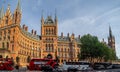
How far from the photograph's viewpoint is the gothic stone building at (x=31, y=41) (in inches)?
3757

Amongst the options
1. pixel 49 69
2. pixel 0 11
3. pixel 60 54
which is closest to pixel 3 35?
pixel 0 11

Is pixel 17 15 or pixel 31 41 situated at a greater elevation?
pixel 17 15

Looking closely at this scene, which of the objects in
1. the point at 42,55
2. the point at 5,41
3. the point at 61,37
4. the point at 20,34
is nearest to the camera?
the point at 5,41

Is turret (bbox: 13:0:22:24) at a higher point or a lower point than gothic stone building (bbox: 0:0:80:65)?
higher

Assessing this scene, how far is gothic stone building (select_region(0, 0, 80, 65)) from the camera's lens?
313ft

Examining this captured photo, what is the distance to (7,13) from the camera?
101m

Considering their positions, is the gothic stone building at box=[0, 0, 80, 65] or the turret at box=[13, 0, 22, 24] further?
the turret at box=[13, 0, 22, 24]

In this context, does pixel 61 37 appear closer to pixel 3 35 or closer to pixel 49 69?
pixel 3 35

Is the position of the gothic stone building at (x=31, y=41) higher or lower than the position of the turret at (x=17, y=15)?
lower

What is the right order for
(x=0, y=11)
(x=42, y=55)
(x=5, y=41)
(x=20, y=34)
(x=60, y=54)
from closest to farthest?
(x=5, y=41), (x=20, y=34), (x=0, y=11), (x=42, y=55), (x=60, y=54)

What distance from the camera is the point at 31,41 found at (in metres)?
120

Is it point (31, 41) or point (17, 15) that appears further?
point (31, 41)

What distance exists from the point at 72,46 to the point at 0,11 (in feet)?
172

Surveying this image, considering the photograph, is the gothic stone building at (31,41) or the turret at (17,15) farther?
the turret at (17,15)
